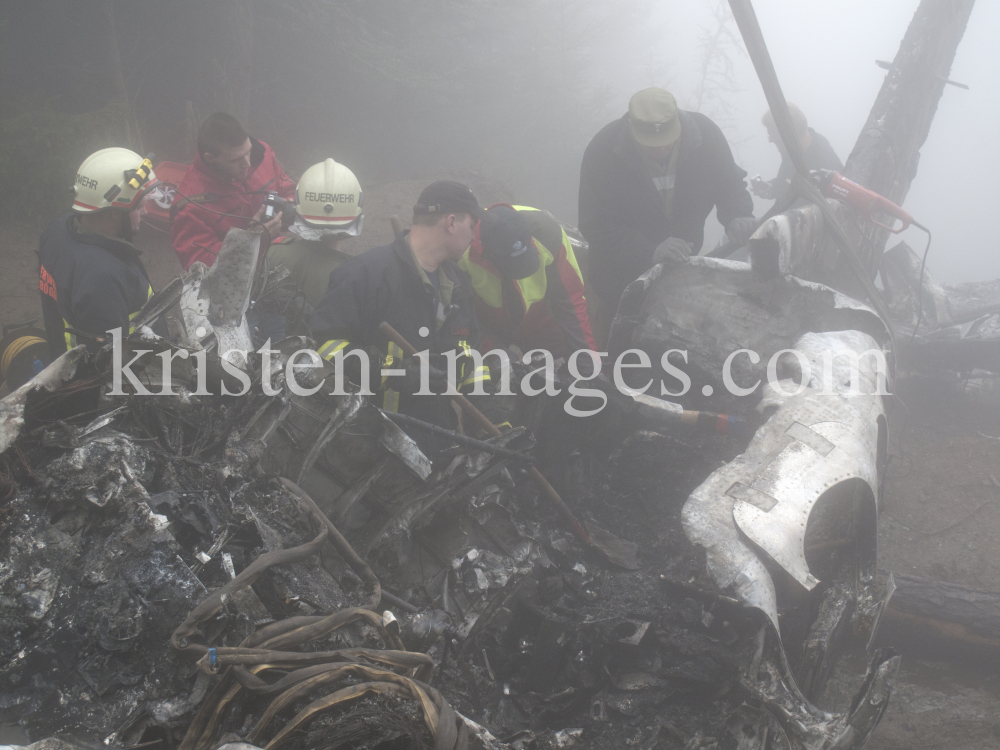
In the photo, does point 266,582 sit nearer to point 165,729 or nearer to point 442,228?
point 165,729

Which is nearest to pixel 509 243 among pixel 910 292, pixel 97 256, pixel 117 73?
pixel 97 256

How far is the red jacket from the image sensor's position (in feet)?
12.4

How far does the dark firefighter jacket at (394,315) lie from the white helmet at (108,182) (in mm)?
1014

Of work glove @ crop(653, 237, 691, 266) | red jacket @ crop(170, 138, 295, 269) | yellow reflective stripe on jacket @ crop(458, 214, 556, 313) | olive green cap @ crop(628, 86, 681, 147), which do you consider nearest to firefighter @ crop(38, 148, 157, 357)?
red jacket @ crop(170, 138, 295, 269)

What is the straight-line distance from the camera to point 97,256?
2.79 meters

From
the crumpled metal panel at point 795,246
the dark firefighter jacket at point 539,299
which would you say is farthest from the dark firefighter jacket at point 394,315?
the crumpled metal panel at point 795,246

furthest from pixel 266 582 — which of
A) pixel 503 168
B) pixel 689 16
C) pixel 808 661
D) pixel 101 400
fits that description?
pixel 689 16

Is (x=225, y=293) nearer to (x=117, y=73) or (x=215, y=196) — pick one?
(x=215, y=196)

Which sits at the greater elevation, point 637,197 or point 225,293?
point 637,197

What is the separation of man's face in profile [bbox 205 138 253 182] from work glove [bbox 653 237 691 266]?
2627 mm

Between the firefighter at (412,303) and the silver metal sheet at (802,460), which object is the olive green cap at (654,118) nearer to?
the firefighter at (412,303)

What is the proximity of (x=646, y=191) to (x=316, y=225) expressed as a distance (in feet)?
7.30

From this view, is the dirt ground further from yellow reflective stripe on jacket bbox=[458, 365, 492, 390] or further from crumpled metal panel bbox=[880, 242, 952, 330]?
yellow reflective stripe on jacket bbox=[458, 365, 492, 390]

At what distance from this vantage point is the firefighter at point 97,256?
274 cm
